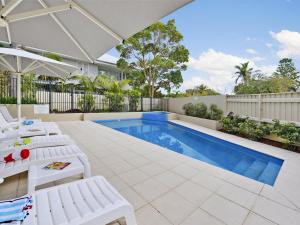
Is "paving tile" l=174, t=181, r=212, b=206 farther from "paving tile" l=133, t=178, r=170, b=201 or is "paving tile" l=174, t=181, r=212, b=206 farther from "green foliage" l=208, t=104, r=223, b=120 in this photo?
"green foliage" l=208, t=104, r=223, b=120

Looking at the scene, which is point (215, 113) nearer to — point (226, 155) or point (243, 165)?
point (226, 155)

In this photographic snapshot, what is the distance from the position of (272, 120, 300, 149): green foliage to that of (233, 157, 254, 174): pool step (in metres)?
1.40

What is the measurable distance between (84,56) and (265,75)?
14801 millimetres

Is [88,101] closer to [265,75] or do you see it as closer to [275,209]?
[275,209]

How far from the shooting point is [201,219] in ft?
5.88

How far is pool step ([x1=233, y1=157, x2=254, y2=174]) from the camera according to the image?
4151 millimetres

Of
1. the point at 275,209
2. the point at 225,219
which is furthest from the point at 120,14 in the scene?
the point at 275,209

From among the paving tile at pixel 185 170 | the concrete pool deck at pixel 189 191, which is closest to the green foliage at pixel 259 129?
the concrete pool deck at pixel 189 191

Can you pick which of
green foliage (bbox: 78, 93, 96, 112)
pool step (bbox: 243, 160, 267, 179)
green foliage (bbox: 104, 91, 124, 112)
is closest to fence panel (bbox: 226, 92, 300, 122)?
pool step (bbox: 243, 160, 267, 179)

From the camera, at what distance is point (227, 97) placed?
28.0 ft

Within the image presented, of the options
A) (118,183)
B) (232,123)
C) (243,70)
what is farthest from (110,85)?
(243,70)

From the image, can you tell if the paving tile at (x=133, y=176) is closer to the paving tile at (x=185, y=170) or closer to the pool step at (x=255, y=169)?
the paving tile at (x=185, y=170)

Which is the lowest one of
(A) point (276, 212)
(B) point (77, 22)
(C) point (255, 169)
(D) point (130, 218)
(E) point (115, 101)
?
(C) point (255, 169)

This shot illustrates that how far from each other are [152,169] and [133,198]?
3.08 ft
